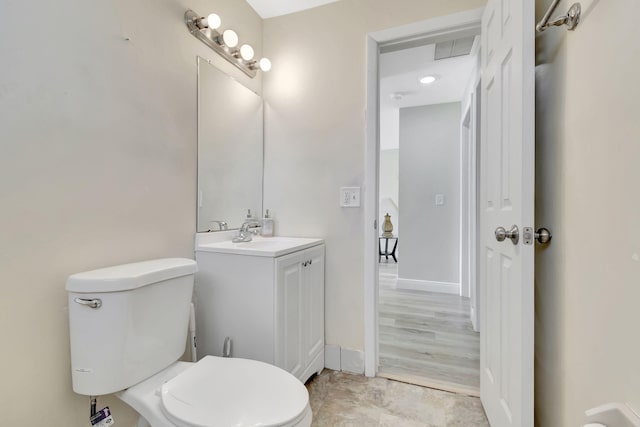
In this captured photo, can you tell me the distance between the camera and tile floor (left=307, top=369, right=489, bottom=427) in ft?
4.46

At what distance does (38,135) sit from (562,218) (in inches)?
64.7

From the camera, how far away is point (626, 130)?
654 millimetres

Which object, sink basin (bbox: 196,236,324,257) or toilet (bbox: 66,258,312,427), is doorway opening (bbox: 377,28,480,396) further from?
toilet (bbox: 66,258,312,427)

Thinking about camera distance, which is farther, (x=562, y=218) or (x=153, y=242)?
(x=153, y=242)

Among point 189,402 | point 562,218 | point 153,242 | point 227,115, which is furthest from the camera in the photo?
point 227,115

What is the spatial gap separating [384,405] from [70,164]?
167cm

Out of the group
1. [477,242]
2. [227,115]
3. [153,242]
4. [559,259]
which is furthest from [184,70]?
[477,242]

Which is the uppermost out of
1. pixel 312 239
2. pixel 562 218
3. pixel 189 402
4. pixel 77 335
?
pixel 562 218

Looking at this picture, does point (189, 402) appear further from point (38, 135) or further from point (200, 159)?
point (200, 159)

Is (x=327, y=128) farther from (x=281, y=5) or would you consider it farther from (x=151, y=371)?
(x=151, y=371)

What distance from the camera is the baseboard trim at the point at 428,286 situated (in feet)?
11.1

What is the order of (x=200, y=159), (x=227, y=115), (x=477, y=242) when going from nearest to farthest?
(x=200, y=159) → (x=227, y=115) → (x=477, y=242)

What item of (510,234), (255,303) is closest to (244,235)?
(255,303)

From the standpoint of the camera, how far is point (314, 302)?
169cm
